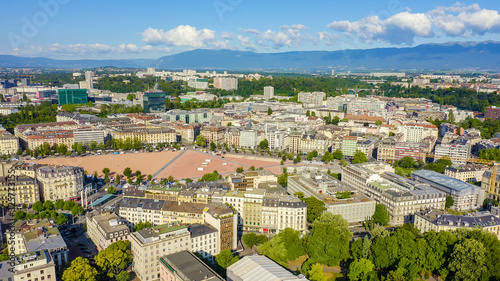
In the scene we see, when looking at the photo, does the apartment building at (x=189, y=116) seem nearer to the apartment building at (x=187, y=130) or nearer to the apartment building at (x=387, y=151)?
the apartment building at (x=187, y=130)

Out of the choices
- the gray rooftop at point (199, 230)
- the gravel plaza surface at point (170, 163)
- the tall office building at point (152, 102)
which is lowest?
the gravel plaza surface at point (170, 163)

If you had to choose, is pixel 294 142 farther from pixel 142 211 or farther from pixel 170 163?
pixel 142 211

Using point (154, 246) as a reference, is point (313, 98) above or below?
above

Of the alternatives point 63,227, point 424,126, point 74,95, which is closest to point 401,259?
point 63,227

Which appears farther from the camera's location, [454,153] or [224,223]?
[454,153]

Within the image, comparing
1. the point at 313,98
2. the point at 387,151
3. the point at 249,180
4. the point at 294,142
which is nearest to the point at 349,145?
the point at 387,151

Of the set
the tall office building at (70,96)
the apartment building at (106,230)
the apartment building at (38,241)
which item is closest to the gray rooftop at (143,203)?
the apartment building at (106,230)
